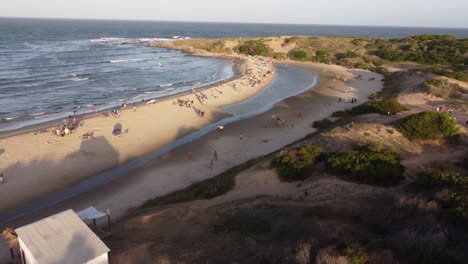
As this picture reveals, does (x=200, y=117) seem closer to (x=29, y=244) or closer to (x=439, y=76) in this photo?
(x=29, y=244)

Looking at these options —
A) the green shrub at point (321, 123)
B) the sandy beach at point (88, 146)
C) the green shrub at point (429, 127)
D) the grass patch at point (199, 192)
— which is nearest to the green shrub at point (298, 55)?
the sandy beach at point (88, 146)

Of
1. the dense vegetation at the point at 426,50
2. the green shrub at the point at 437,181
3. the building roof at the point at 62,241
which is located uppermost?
the dense vegetation at the point at 426,50

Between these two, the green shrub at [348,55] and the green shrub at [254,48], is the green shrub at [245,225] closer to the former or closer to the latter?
the green shrub at [348,55]

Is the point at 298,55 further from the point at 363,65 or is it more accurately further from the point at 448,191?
the point at 448,191

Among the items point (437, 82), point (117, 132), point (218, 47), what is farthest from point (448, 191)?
point (218, 47)

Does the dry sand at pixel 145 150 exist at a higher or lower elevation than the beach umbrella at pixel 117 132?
lower
